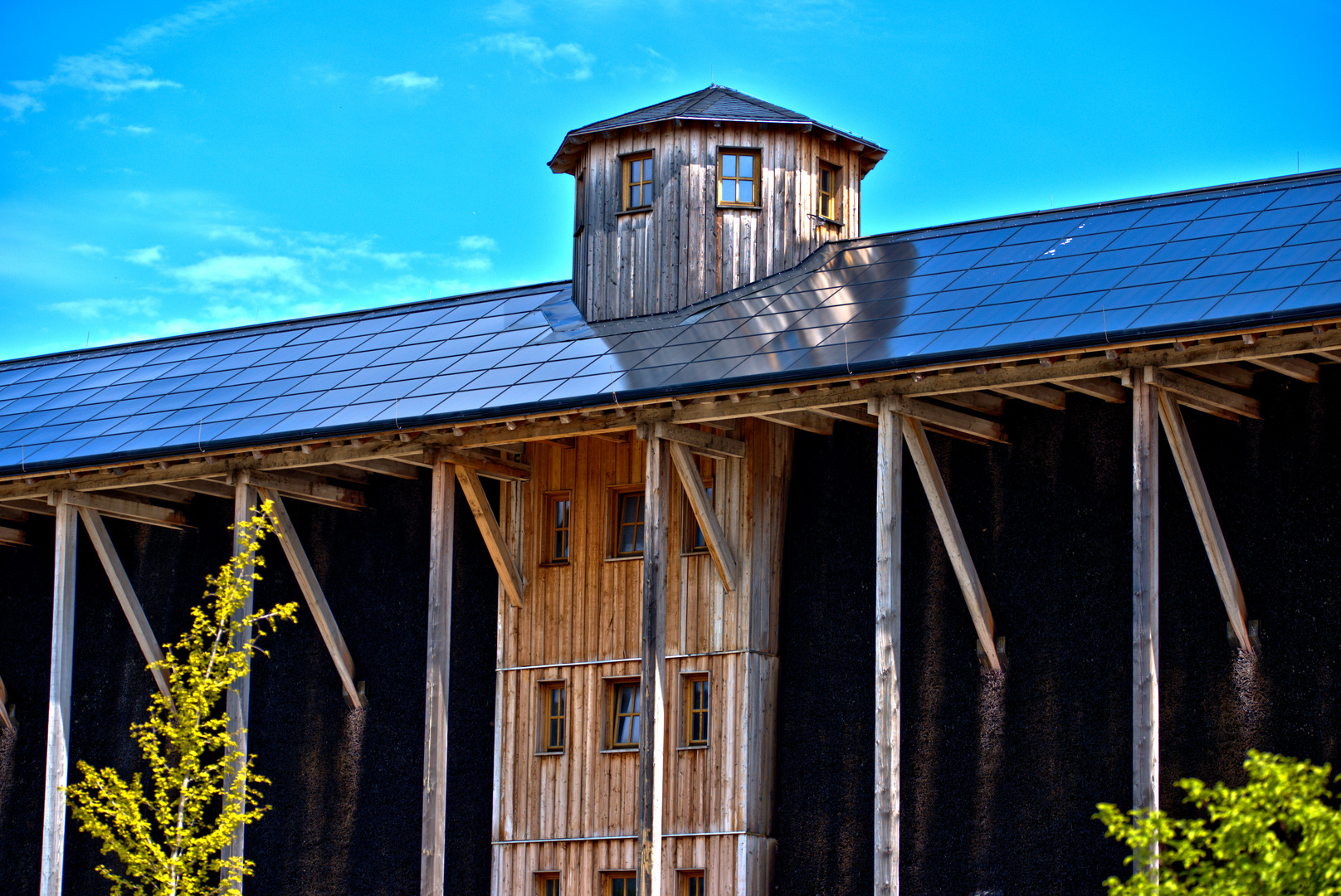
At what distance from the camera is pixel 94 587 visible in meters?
30.3

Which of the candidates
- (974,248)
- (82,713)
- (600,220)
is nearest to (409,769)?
(82,713)

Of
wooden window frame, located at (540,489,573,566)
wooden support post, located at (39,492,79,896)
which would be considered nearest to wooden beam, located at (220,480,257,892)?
wooden support post, located at (39,492,79,896)

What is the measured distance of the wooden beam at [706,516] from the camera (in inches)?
934

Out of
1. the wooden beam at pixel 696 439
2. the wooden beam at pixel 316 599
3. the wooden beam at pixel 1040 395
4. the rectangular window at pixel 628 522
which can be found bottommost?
the wooden beam at pixel 316 599

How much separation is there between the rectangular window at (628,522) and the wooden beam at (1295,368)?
863 cm

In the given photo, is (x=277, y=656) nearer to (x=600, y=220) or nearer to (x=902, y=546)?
(x=600, y=220)

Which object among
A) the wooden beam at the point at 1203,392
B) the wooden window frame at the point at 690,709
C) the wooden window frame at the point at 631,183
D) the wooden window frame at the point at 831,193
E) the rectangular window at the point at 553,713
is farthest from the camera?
the wooden window frame at the point at 831,193

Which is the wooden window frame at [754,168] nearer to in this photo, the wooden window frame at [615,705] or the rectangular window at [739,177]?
the rectangular window at [739,177]

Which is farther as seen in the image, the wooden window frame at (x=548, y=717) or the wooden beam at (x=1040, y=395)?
the wooden window frame at (x=548, y=717)

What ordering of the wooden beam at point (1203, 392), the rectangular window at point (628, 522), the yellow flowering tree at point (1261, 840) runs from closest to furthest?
the yellow flowering tree at point (1261, 840) < the wooden beam at point (1203, 392) < the rectangular window at point (628, 522)

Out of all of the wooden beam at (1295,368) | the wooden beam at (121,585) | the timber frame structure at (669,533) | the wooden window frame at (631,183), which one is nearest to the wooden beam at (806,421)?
the timber frame structure at (669,533)

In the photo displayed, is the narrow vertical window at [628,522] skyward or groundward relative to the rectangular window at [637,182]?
groundward

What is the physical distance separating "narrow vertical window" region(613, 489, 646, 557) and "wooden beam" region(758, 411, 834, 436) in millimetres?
2305

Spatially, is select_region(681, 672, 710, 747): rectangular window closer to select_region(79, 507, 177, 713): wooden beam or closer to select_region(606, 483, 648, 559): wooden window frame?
select_region(606, 483, 648, 559): wooden window frame
